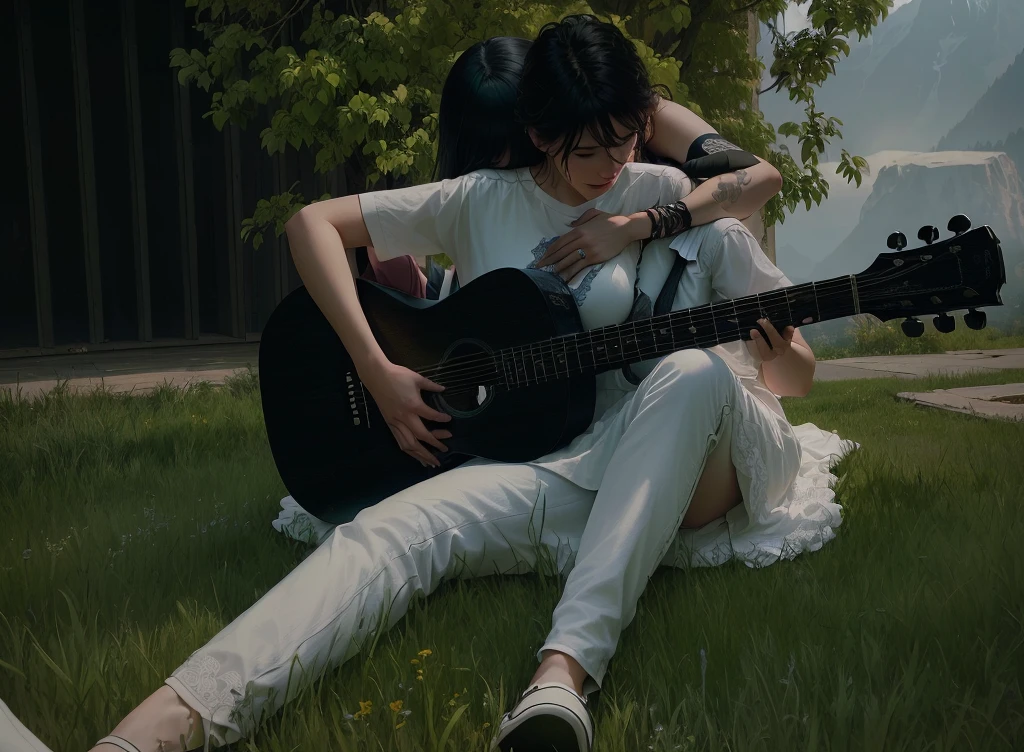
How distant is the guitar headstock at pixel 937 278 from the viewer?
183 centimetres

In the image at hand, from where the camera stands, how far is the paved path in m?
5.93

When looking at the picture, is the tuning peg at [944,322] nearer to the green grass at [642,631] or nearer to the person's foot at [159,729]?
the green grass at [642,631]

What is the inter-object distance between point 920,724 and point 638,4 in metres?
5.88

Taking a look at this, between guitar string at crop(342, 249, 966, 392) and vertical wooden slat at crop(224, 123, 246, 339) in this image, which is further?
vertical wooden slat at crop(224, 123, 246, 339)

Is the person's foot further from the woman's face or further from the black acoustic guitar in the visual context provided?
the woman's face

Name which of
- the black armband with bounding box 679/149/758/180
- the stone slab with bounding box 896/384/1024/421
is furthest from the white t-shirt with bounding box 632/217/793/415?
the stone slab with bounding box 896/384/1024/421

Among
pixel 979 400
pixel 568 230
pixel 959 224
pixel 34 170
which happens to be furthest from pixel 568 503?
pixel 34 170

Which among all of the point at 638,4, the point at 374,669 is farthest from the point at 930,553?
the point at 638,4

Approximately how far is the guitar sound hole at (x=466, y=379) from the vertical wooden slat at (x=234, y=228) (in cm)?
A: 674

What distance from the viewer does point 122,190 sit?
8.66 metres

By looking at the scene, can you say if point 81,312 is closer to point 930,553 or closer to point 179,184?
point 179,184

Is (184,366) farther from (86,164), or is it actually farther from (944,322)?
(944,322)

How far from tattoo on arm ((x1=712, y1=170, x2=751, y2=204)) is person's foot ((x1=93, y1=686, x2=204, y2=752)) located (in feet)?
5.01

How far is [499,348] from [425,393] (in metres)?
0.21
